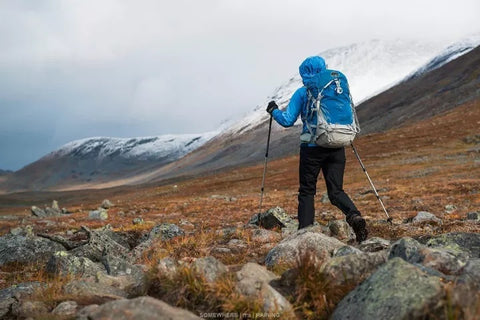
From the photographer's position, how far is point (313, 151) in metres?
8.77

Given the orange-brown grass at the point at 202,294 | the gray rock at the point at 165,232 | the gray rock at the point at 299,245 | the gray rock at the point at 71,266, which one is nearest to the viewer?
the orange-brown grass at the point at 202,294

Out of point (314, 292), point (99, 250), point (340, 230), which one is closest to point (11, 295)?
point (99, 250)

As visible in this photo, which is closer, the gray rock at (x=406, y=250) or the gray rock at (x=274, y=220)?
the gray rock at (x=406, y=250)

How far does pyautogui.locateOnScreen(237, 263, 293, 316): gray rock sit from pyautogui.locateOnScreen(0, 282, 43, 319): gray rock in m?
2.79

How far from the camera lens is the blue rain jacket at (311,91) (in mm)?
8484

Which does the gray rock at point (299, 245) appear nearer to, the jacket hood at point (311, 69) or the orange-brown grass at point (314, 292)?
the orange-brown grass at point (314, 292)

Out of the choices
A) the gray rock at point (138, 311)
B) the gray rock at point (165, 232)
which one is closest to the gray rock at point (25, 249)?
the gray rock at point (165, 232)

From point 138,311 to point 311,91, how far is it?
234 inches

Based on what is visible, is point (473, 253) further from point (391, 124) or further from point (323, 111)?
point (391, 124)

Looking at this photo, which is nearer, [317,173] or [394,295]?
[394,295]

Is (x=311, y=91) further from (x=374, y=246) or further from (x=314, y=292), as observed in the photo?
(x=314, y=292)

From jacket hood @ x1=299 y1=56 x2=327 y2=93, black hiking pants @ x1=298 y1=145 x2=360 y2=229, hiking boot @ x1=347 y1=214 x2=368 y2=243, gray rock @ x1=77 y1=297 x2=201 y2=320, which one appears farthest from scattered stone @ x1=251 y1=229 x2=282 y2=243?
gray rock @ x1=77 y1=297 x2=201 y2=320

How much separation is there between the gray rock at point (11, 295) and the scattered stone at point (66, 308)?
2.94 ft

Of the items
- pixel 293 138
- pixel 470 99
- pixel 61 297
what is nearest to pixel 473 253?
pixel 61 297
